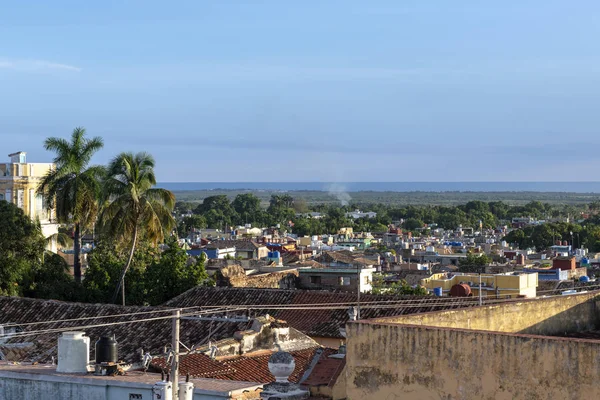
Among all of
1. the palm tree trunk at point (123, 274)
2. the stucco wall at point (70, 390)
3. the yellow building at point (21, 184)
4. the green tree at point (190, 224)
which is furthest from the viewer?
the green tree at point (190, 224)

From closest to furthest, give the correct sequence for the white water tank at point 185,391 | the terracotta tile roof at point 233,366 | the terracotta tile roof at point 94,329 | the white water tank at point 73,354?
the white water tank at point 185,391 < the white water tank at point 73,354 < the terracotta tile roof at point 233,366 < the terracotta tile roof at point 94,329

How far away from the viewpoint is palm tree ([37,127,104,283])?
34.8 m

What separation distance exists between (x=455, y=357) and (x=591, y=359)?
1.61m

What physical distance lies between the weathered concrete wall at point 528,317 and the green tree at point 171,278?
18671mm

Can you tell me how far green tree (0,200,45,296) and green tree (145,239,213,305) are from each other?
15.3 feet

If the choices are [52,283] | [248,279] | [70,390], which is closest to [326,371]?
[70,390]

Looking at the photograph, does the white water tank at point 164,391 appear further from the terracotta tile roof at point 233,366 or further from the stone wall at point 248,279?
the stone wall at point 248,279

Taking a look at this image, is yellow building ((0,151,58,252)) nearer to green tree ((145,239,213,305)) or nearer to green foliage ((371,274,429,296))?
green foliage ((371,274,429,296))

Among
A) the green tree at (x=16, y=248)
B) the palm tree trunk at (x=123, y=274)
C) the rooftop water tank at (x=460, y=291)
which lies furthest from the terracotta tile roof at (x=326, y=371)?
the rooftop water tank at (x=460, y=291)

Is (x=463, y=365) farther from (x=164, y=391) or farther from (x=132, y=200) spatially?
(x=132, y=200)

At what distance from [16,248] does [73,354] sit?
2183 centimetres

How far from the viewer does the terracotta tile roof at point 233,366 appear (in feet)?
58.9

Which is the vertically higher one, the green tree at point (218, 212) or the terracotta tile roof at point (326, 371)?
the terracotta tile roof at point (326, 371)

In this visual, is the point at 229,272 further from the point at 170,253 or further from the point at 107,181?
the point at 107,181
